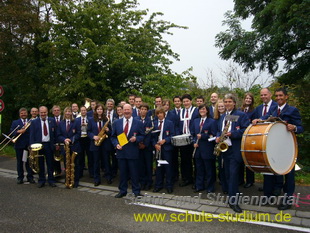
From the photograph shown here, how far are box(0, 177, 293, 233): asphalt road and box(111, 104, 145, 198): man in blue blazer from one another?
0.46m

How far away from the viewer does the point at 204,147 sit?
21.0ft

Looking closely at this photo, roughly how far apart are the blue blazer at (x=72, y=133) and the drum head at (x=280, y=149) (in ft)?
16.3

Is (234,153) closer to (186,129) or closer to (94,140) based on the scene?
(186,129)

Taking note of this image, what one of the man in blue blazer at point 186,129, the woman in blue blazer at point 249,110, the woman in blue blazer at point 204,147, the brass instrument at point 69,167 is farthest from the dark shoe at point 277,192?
the brass instrument at point 69,167

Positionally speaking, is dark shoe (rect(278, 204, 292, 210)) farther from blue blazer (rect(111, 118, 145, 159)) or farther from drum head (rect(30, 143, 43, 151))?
drum head (rect(30, 143, 43, 151))

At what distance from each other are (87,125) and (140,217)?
346cm

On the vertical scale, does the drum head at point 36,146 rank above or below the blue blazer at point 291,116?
below

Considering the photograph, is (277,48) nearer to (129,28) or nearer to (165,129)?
(129,28)

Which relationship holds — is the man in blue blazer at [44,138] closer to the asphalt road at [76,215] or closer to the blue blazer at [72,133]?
the blue blazer at [72,133]

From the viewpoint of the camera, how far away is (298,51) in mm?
15211

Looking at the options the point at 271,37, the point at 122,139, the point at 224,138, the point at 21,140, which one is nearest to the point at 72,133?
the point at 21,140

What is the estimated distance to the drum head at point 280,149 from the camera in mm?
4723

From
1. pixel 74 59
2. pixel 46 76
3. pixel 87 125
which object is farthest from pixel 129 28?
pixel 87 125

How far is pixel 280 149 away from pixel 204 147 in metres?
1.85
